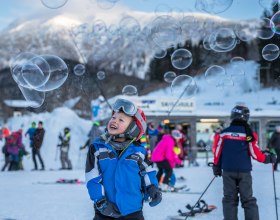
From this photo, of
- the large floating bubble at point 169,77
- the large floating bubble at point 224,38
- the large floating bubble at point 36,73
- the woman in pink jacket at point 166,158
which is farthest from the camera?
the large floating bubble at point 169,77

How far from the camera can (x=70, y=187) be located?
10.3 metres

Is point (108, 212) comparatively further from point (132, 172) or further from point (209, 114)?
point (209, 114)

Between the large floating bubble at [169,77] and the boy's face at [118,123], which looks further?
the large floating bubble at [169,77]

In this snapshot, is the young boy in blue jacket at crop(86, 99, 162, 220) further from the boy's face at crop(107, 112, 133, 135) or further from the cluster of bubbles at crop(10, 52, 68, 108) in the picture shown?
the cluster of bubbles at crop(10, 52, 68, 108)

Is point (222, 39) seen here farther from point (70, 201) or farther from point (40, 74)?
point (70, 201)

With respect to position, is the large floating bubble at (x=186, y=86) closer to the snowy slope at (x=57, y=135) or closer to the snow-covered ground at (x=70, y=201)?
the snow-covered ground at (x=70, y=201)

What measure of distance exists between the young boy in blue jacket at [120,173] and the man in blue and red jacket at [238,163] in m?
2.28

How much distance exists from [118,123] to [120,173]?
14.5 inches

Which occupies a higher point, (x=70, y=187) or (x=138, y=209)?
(x=138, y=209)

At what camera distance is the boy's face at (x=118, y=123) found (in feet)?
11.3

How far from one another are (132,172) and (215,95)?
178 ft

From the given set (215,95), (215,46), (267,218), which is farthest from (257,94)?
(267,218)

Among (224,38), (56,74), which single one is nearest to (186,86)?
(224,38)

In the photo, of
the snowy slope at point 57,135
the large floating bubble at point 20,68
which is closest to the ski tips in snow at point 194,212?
the large floating bubble at point 20,68
